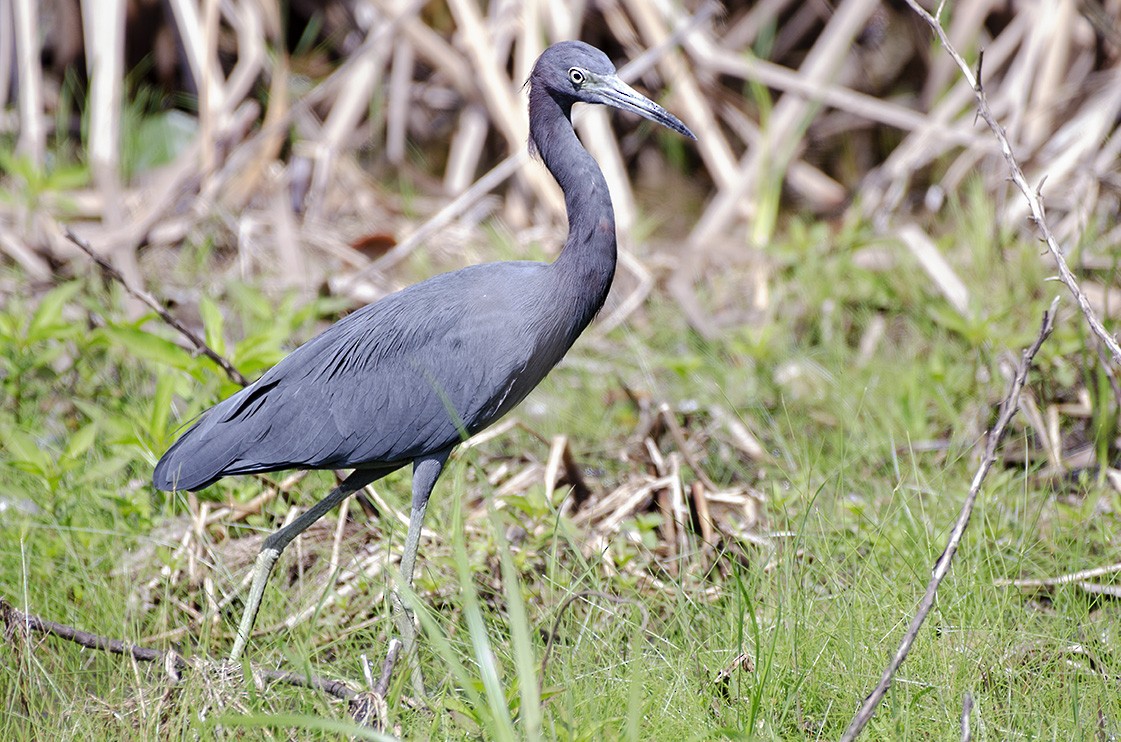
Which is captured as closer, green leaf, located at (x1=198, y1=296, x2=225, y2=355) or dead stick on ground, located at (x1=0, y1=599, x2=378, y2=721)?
dead stick on ground, located at (x1=0, y1=599, x2=378, y2=721)

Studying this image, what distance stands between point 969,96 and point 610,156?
1.90 meters

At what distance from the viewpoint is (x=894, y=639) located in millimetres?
2742

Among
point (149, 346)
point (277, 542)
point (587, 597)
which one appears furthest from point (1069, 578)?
point (149, 346)

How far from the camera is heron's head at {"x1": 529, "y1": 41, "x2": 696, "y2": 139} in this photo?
3.05 m

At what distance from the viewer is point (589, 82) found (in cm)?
311

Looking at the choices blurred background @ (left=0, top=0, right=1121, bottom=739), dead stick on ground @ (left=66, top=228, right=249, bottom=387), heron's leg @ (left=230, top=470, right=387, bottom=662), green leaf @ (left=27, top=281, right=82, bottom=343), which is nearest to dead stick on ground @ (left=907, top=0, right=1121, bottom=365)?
blurred background @ (left=0, top=0, right=1121, bottom=739)

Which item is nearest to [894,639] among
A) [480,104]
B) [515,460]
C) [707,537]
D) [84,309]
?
[707,537]

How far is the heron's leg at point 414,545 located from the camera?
9.11 feet

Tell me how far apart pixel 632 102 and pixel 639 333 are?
2120 millimetres

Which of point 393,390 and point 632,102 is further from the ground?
point 632,102

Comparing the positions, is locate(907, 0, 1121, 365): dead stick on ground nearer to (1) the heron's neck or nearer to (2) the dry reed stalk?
(1) the heron's neck

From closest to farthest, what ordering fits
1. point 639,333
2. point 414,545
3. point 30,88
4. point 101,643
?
point 101,643 → point 414,545 → point 639,333 → point 30,88

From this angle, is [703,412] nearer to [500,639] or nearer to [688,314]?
[688,314]

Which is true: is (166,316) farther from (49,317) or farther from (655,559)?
(655,559)
